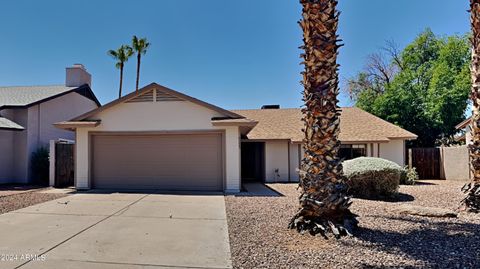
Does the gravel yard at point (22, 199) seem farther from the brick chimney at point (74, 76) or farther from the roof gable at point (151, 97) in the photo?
the brick chimney at point (74, 76)

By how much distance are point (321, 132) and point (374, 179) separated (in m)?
5.53

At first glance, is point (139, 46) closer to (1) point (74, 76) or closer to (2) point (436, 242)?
(1) point (74, 76)

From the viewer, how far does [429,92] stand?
25625 mm

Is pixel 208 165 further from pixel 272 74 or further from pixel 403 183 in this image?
pixel 272 74

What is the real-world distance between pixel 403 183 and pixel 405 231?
10246mm

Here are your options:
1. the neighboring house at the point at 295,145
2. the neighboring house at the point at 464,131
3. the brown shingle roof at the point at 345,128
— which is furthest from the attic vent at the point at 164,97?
the neighboring house at the point at 464,131

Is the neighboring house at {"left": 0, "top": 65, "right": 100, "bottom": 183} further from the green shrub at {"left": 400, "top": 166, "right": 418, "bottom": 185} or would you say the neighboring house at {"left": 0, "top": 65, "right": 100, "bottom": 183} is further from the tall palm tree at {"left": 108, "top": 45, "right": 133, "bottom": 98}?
the green shrub at {"left": 400, "top": 166, "right": 418, "bottom": 185}

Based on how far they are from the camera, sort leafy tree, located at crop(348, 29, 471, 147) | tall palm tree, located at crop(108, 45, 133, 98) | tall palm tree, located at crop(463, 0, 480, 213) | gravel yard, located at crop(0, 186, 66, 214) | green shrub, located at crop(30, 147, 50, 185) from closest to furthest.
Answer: tall palm tree, located at crop(463, 0, 480, 213) → gravel yard, located at crop(0, 186, 66, 214) → green shrub, located at crop(30, 147, 50, 185) → leafy tree, located at crop(348, 29, 471, 147) → tall palm tree, located at crop(108, 45, 133, 98)

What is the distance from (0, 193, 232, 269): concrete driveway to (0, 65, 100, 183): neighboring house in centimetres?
767

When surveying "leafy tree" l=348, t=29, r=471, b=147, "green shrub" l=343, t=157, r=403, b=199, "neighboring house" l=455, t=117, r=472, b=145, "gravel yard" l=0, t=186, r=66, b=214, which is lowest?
"gravel yard" l=0, t=186, r=66, b=214

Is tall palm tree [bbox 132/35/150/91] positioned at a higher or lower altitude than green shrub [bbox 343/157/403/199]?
higher

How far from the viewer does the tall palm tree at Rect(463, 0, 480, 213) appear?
8.08 meters

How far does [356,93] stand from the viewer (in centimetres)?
3591

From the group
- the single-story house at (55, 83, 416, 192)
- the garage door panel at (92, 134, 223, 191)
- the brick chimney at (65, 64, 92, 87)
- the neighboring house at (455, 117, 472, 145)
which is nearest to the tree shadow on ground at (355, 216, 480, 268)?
the single-story house at (55, 83, 416, 192)
